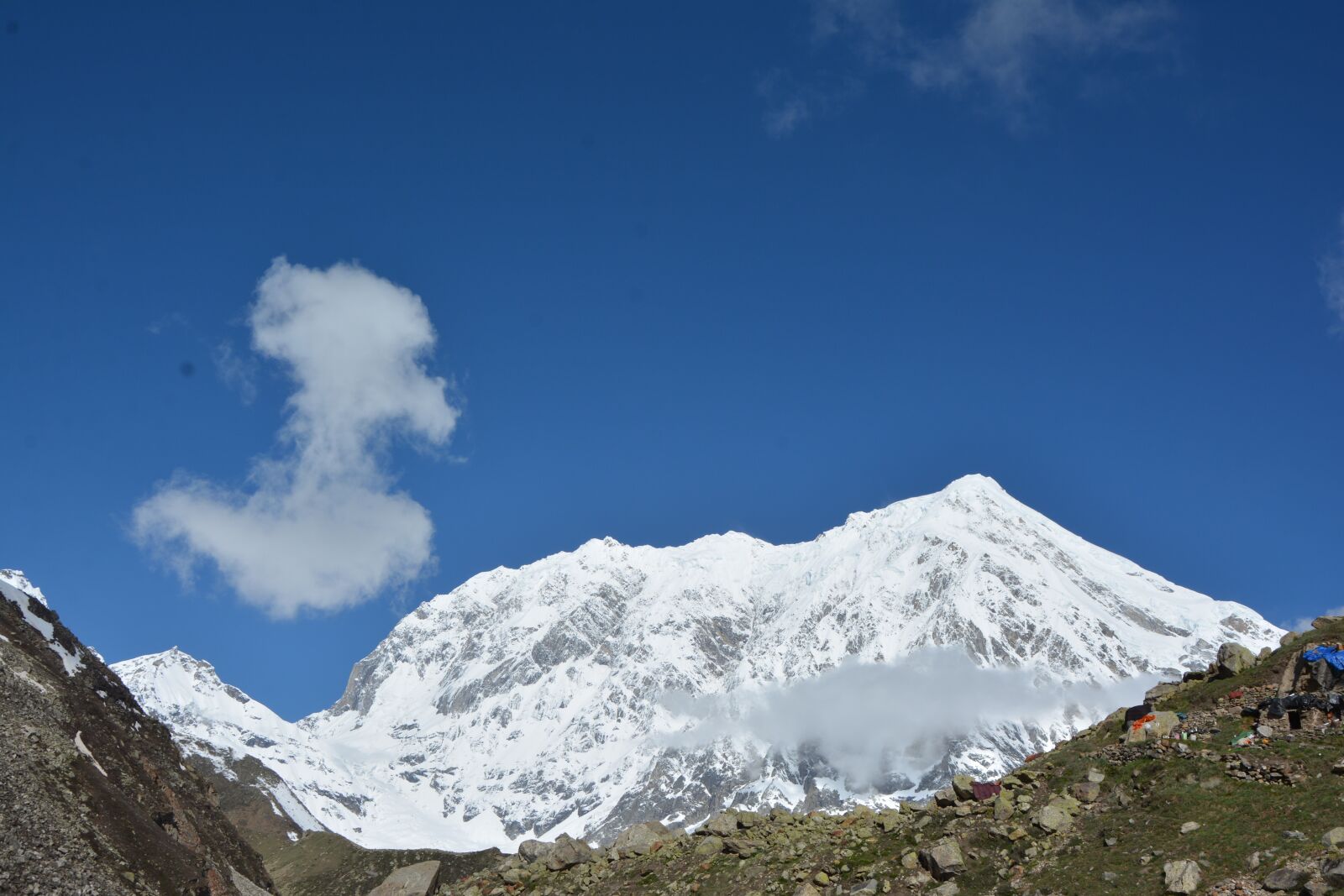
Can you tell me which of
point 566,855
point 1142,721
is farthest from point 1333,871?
point 566,855

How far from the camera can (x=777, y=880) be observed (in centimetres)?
4128

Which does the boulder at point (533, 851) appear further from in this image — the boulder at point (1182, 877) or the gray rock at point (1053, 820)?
the boulder at point (1182, 877)

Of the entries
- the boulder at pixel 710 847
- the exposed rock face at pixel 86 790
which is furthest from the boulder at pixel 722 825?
the exposed rock face at pixel 86 790

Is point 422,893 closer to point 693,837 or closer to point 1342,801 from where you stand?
point 693,837

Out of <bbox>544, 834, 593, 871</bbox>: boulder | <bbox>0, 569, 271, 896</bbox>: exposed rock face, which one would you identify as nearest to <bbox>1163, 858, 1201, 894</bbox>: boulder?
<bbox>544, 834, 593, 871</bbox>: boulder

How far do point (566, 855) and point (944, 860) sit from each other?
21561 millimetres

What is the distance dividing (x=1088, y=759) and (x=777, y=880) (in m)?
13.7

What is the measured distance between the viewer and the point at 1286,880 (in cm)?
2888

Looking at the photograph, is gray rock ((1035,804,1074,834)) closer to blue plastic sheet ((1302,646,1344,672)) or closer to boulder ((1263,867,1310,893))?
boulder ((1263,867,1310,893))

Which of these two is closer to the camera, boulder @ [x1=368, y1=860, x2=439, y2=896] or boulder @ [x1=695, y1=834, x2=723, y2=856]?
boulder @ [x1=695, y1=834, x2=723, y2=856]

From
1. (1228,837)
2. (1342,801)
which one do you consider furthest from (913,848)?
(1342,801)

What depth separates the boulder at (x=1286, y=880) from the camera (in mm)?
28625

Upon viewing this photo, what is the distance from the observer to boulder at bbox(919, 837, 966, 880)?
36.4 metres

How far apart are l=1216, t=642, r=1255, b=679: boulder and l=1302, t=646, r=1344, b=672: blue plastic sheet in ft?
12.3
